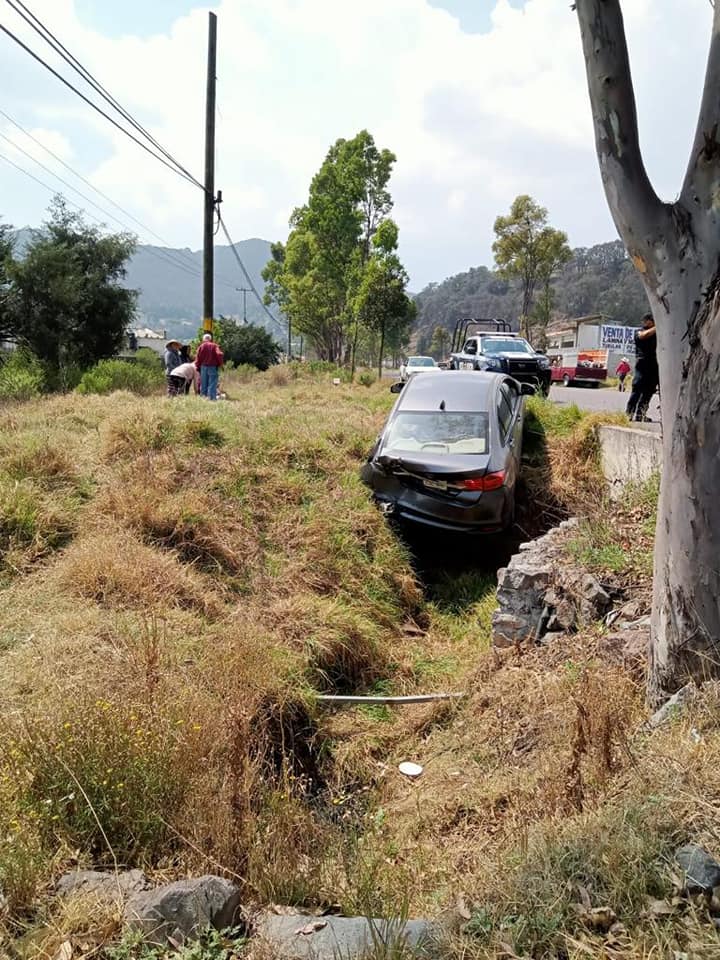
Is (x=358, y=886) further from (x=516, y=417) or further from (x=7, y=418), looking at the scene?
(x=7, y=418)

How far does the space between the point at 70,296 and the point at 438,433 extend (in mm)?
15218

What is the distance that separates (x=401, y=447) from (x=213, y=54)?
14.4m

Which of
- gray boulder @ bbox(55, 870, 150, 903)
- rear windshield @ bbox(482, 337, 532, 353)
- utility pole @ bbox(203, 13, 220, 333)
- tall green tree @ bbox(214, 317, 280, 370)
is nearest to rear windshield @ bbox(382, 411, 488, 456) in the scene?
gray boulder @ bbox(55, 870, 150, 903)

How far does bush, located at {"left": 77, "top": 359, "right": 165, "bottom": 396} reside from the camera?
1355cm

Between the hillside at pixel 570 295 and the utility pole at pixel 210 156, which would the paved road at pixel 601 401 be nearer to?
the utility pole at pixel 210 156

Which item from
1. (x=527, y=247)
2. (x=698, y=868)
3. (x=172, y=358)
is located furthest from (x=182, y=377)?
(x=527, y=247)

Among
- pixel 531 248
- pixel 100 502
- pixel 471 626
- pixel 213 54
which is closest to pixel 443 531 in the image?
pixel 471 626

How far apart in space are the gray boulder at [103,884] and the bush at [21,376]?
38.4 feet

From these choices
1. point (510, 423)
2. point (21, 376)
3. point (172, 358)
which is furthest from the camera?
point (21, 376)

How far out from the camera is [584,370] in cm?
2711

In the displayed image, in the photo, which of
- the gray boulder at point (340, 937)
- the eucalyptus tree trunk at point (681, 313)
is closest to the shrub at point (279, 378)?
the eucalyptus tree trunk at point (681, 313)

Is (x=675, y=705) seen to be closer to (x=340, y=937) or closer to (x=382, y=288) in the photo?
(x=340, y=937)

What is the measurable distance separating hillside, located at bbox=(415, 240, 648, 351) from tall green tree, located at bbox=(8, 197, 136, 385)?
1867 inches

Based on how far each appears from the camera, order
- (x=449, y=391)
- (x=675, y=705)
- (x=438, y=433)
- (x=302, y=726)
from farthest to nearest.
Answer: (x=449, y=391), (x=438, y=433), (x=302, y=726), (x=675, y=705)
